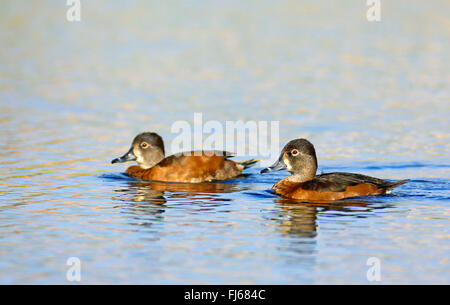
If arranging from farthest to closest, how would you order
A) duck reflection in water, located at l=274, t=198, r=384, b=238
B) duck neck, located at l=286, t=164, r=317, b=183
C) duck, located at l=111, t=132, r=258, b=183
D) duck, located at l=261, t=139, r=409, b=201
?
1. duck, located at l=111, t=132, r=258, b=183
2. duck neck, located at l=286, t=164, r=317, b=183
3. duck, located at l=261, t=139, r=409, b=201
4. duck reflection in water, located at l=274, t=198, r=384, b=238

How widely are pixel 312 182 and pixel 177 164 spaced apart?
302cm

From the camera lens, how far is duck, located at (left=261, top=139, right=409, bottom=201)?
1401 centimetres

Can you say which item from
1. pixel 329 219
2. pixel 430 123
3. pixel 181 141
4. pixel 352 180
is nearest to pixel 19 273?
pixel 329 219

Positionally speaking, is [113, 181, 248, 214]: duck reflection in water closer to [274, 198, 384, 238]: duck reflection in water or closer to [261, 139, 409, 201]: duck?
[261, 139, 409, 201]: duck

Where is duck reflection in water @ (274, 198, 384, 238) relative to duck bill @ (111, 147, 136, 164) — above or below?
below

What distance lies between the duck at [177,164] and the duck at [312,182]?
162cm

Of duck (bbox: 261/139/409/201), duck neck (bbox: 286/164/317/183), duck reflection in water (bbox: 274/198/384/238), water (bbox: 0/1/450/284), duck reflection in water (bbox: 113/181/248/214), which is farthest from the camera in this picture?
duck neck (bbox: 286/164/317/183)

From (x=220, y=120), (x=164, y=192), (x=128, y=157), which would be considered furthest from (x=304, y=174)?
(x=220, y=120)

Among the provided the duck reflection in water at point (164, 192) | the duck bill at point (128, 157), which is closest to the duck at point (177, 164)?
the duck bill at point (128, 157)

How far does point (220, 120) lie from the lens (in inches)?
820

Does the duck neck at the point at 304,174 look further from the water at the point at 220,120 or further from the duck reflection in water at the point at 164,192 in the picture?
the duck reflection in water at the point at 164,192

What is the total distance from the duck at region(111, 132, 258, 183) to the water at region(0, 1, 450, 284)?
430 millimetres

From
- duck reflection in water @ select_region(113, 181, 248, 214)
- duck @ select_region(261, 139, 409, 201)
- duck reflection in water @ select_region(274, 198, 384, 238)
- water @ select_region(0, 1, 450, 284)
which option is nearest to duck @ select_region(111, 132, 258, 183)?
duck reflection in water @ select_region(113, 181, 248, 214)
